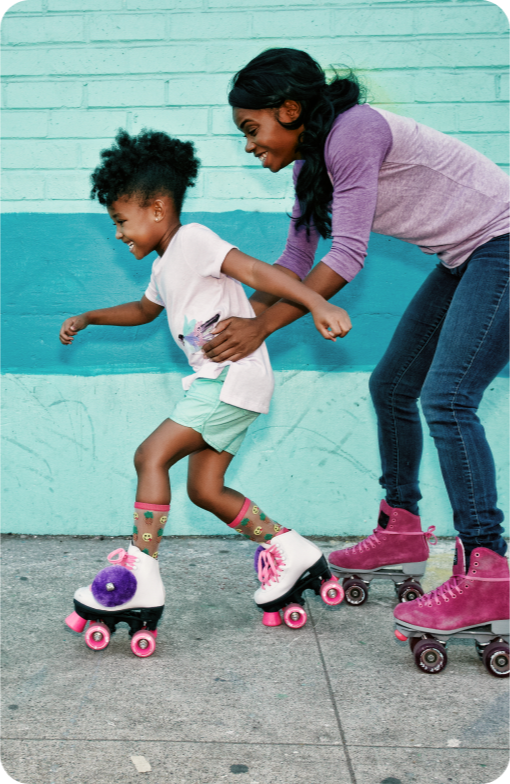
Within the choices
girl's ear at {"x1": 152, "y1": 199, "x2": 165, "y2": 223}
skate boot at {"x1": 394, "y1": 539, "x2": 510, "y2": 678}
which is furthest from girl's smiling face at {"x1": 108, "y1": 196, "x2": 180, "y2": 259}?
skate boot at {"x1": 394, "y1": 539, "x2": 510, "y2": 678}

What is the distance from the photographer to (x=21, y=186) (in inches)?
147

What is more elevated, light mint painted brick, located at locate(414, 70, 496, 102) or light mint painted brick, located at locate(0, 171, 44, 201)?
light mint painted brick, located at locate(414, 70, 496, 102)

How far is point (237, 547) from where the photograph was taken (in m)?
3.70

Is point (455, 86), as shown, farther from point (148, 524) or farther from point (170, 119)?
point (148, 524)

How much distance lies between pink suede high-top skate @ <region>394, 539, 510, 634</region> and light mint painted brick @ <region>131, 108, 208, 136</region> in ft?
8.17

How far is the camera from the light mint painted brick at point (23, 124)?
370 centimetres

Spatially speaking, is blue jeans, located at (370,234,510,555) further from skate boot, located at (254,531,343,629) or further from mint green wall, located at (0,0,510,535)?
mint green wall, located at (0,0,510,535)

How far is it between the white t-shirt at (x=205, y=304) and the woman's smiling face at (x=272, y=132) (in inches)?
12.5

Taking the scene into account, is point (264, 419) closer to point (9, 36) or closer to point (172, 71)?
point (172, 71)

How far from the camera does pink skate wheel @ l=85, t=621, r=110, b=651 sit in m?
2.44

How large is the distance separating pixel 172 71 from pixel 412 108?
1.21m

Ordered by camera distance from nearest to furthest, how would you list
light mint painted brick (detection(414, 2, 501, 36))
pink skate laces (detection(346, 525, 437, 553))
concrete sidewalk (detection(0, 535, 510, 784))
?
concrete sidewalk (detection(0, 535, 510, 784)) < pink skate laces (detection(346, 525, 437, 553)) < light mint painted brick (detection(414, 2, 501, 36))

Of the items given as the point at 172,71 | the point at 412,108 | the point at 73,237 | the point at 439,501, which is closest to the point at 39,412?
the point at 73,237

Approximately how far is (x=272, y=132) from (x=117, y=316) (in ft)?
3.12
